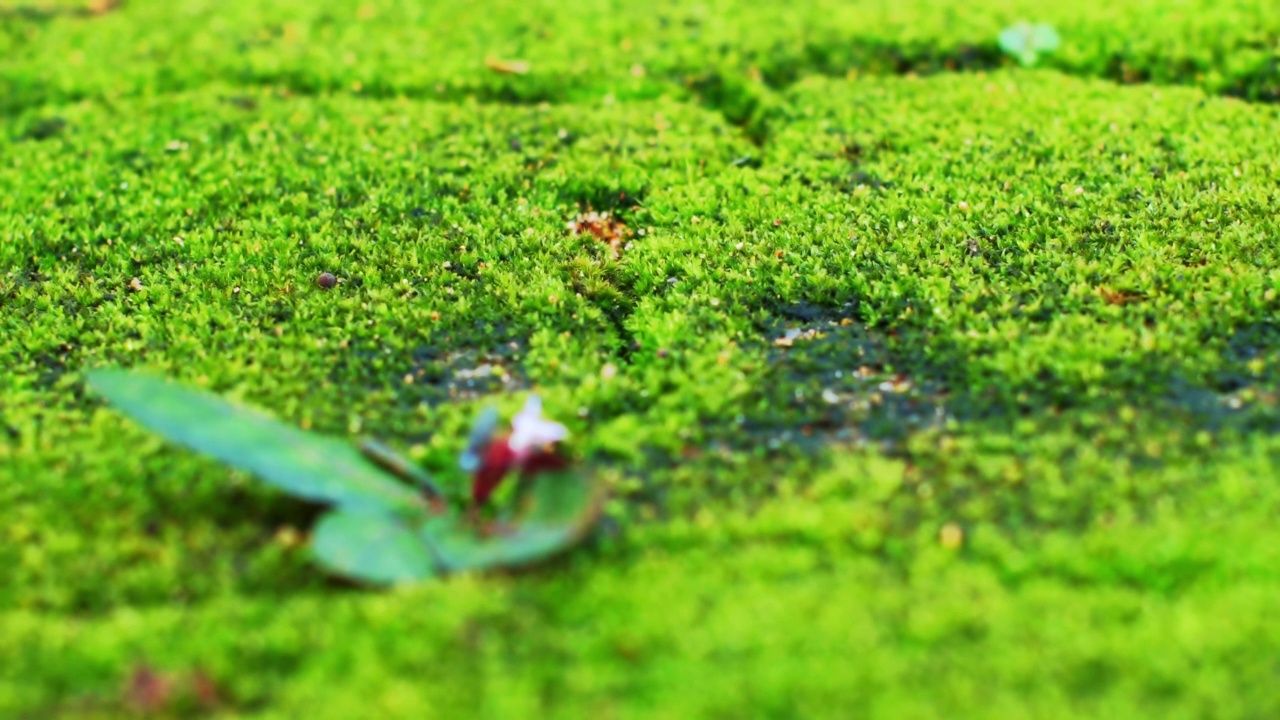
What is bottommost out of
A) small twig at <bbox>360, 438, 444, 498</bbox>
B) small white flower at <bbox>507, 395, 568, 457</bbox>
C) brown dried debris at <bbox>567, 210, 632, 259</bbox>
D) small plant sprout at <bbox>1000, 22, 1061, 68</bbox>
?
small twig at <bbox>360, 438, 444, 498</bbox>

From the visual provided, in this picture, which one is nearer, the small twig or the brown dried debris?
the small twig

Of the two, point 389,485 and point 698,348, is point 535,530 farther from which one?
point 698,348

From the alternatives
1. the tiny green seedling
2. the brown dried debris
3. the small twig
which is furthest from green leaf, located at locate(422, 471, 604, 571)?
the brown dried debris

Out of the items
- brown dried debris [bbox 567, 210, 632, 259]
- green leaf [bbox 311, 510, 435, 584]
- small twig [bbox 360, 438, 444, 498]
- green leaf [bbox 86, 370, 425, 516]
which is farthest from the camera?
brown dried debris [bbox 567, 210, 632, 259]

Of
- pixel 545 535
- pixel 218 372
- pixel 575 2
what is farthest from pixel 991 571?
pixel 575 2

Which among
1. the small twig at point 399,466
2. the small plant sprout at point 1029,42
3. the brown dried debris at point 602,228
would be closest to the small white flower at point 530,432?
the small twig at point 399,466

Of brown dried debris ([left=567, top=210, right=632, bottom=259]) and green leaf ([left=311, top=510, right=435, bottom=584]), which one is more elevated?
brown dried debris ([left=567, top=210, right=632, bottom=259])

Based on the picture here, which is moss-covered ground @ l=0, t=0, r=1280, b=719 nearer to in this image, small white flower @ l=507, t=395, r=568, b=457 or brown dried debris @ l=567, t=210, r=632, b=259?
brown dried debris @ l=567, t=210, r=632, b=259
